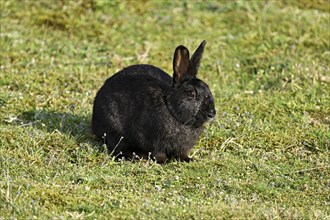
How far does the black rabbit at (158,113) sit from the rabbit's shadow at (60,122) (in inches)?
13.1

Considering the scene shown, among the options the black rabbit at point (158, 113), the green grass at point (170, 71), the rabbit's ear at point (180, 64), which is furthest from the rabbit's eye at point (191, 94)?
the green grass at point (170, 71)

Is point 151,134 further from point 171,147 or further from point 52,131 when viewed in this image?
point 52,131

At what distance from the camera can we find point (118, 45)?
10.3m

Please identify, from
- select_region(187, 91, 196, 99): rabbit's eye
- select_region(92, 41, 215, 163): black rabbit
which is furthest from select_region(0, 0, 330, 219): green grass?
select_region(187, 91, 196, 99): rabbit's eye

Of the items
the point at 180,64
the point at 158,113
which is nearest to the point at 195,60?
the point at 180,64

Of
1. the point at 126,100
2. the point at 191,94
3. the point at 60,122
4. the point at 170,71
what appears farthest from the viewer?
the point at 170,71

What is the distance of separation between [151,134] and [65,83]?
2524mm

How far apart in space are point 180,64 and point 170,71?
3006mm

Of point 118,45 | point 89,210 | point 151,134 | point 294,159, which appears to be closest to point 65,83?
point 118,45

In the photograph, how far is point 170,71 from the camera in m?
9.57

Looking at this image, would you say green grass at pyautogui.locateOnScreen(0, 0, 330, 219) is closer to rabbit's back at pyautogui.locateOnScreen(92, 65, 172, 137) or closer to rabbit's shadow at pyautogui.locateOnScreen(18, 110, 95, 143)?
rabbit's shadow at pyautogui.locateOnScreen(18, 110, 95, 143)

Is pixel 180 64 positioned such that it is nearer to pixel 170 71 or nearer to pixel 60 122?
pixel 60 122

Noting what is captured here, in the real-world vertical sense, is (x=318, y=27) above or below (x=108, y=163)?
above

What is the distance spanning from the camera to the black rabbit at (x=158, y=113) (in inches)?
255
